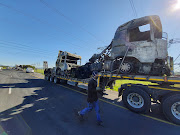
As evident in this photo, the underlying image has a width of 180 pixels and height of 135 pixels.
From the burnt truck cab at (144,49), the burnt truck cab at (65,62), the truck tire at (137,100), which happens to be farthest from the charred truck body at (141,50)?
the burnt truck cab at (65,62)

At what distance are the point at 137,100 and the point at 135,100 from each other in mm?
86

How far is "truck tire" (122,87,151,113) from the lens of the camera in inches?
133

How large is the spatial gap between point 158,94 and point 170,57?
2329 mm

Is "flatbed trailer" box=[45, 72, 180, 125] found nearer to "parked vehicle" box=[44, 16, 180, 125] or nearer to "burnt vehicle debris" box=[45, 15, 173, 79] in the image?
"parked vehicle" box=[44, 16, 180, 125]

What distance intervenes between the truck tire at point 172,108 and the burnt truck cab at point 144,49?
1.32 meters

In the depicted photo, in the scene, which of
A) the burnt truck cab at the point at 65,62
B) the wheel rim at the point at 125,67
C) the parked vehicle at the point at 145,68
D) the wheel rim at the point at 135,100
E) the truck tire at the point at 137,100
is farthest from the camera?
the burnt truck cab at the point at 65,62

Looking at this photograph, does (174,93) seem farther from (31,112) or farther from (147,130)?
(31,112)

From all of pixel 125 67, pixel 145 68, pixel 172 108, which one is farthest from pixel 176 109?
pixel 125 67

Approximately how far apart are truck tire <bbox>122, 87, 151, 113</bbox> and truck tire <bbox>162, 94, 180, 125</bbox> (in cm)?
56

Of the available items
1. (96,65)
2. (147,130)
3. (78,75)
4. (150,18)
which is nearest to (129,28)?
(150,18)

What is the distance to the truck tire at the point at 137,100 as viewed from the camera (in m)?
3.38

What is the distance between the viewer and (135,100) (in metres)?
Answer: 3.71

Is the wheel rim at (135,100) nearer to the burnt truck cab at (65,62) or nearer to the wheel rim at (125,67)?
the wheel rim at (125,67)

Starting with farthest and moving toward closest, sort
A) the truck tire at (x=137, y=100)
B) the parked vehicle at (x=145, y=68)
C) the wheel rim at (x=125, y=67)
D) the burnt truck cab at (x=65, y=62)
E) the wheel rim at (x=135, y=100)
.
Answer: the burnt truck cab at (x=65, y=62)
the wheel rim at (x=125, y=67)
the wheel rim at (x=135, y=100)
the truck tire at (x=137, y=100)
the parked vehicle at (x=145, y=68)
